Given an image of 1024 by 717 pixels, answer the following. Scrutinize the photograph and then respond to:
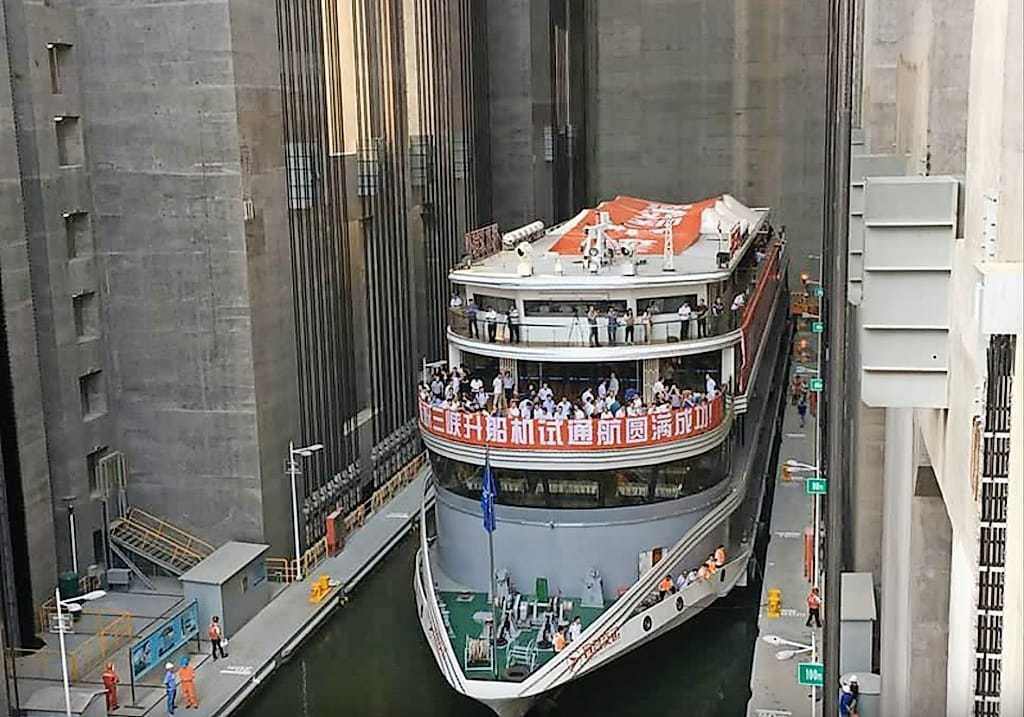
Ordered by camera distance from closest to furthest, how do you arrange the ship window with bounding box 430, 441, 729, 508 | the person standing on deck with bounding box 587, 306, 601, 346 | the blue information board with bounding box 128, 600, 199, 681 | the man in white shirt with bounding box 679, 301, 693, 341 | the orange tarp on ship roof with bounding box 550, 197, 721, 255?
the blue information board with bounding box 128, 600, 199, 681
the ship window with bounding box 430, 441, 729, 508
the person standing on deck with bounding box 587, 306, 601, 346
the man in white shirt with bounding box 679, 301, 693, 341
the orange tarp on ship roof with bounding box 550, 197, 721, 255

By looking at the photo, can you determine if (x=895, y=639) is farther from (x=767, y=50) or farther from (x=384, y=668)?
(x=767, y=50)

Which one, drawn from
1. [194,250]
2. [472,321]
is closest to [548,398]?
[472,321]

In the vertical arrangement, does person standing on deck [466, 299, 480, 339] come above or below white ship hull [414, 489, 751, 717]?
above

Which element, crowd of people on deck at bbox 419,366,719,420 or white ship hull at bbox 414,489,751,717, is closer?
white ship hull at bbox 414,489,751,717

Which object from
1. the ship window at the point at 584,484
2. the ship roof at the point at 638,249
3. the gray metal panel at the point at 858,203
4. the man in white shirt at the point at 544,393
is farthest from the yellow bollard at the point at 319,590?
the gray metal panel at the point at 858,203

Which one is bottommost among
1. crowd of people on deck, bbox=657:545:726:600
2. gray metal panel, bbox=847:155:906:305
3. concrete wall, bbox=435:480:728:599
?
crowd of people on deck, bbox=657:545:726:600

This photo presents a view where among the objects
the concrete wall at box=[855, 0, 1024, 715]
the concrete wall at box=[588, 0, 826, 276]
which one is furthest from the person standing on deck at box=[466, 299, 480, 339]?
the concrete wall at box=[588, 0, 826, 276]

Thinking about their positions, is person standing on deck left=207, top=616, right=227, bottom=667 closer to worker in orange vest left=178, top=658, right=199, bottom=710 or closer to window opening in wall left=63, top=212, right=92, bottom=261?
worker in orange vest left=178, top=658, right=199, bottom=710

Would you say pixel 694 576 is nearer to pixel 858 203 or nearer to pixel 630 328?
pixel 630 328
